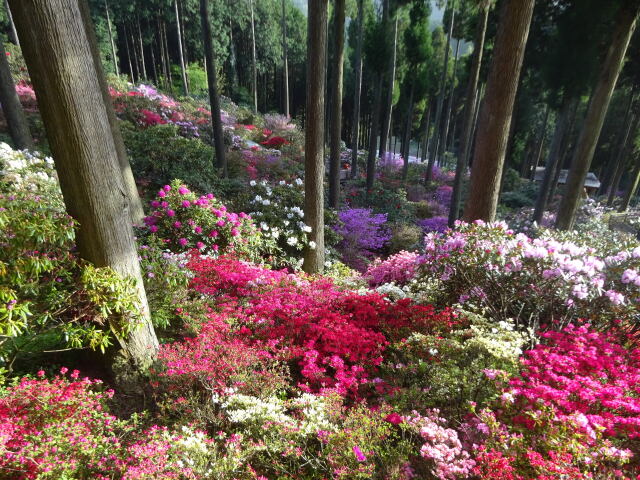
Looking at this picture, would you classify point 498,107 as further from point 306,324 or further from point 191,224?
point 191,224

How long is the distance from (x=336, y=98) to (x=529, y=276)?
720 cm

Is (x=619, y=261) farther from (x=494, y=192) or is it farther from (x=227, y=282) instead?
(x=227, y=282)

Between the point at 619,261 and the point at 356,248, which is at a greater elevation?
the point at 619,261

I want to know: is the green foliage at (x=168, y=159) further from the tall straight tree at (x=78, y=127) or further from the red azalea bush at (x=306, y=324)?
the tall straight tree at (x=78, y=127)

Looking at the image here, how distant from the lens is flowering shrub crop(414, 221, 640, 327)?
3.82 meters

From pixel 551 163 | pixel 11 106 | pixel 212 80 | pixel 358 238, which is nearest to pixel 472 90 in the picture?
pixel 358 238

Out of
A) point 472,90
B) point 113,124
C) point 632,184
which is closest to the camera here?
point 113,124

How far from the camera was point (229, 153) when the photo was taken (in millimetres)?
14039

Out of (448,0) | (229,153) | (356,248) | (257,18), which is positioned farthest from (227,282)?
(257,18)

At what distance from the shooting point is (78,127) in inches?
104

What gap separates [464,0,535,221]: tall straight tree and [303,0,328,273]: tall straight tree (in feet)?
9.20

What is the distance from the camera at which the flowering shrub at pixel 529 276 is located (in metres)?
3.82

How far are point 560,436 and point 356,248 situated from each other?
318 inches

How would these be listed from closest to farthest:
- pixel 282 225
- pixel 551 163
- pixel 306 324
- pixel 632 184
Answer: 1. pixel 306 324
2. pixel 282 225
3. pixel 551 163
4. pixel 632 184
